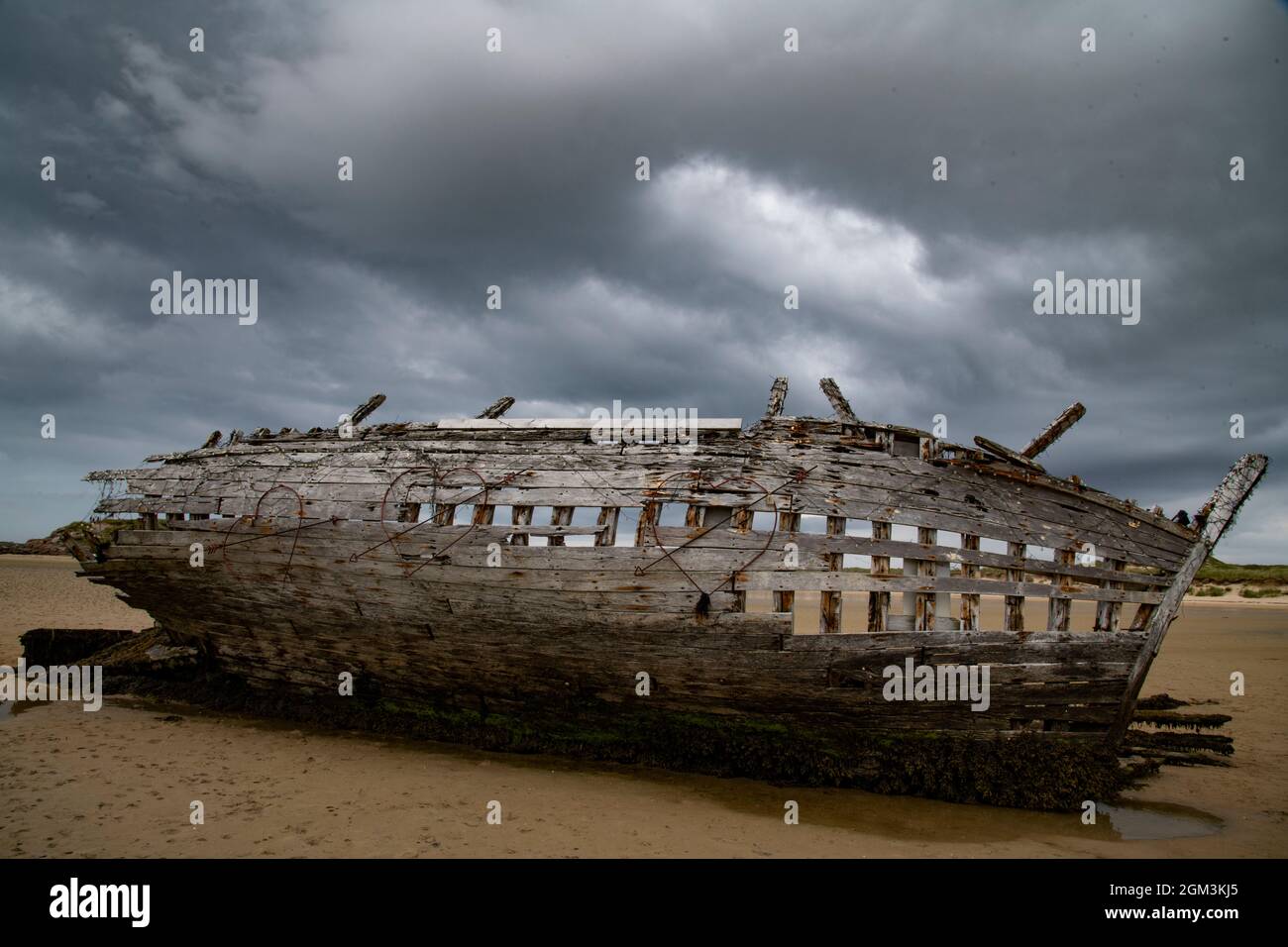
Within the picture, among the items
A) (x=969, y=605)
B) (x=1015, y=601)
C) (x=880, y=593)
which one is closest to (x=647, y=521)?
(x=880, y=593)

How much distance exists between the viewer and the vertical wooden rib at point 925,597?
6848 mm

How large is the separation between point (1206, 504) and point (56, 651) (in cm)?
1873

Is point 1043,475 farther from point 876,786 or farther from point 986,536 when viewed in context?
point 876,786

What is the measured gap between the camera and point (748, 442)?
7.84 meters

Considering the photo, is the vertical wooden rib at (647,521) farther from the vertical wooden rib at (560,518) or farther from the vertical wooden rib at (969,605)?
the vertical wooden rib at (969,605)

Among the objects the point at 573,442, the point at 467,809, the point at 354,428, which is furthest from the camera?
the point at 354,428

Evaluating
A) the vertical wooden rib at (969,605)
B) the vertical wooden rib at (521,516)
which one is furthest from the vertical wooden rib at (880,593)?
the vertical wooden rib at (521,516)

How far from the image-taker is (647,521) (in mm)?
7168

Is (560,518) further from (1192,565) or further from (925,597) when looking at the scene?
(1192,565)

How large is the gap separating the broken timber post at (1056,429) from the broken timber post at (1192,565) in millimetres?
1737

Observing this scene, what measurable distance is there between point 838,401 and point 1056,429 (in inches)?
103

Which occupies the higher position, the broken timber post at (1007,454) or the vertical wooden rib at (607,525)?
the broken timber post at (1007,454)

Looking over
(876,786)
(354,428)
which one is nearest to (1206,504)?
(876,786)

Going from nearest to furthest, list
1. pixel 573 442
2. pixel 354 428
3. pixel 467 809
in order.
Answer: pixel 467 809 < pixel 573 442 < pixel 354 428
